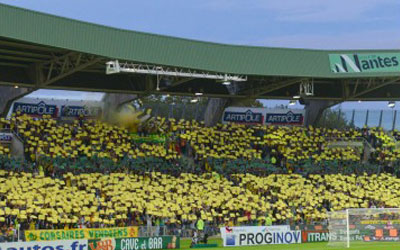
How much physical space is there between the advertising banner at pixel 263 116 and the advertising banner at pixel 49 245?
2756 cm

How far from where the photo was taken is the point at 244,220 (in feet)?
133

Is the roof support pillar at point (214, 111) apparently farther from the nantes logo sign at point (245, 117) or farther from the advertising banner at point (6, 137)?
the advertising banner at point (6, 137)

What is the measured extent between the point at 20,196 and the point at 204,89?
64.3ft

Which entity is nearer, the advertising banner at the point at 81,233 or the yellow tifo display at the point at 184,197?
the advertising banner at the point at 81,233

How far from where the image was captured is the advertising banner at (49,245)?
27856mm

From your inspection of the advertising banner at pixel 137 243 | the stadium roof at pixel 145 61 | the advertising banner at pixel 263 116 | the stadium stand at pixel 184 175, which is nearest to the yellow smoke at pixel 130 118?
the stadium stand at pixel 184 175

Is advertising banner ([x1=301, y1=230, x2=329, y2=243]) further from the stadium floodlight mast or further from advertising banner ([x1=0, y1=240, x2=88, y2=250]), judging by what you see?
advertising banner ([x1=0, y1=240, x2=88, y2=250])

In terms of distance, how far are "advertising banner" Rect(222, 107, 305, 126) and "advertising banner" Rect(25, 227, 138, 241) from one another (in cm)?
2283

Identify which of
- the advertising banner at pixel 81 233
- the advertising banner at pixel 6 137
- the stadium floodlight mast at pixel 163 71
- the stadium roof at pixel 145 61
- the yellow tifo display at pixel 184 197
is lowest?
the advertising banner at pixel 81 233

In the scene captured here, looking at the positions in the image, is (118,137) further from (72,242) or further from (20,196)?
(72,242)

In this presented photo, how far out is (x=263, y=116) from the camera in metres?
57.4

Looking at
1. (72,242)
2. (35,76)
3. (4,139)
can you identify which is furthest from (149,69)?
(72,242)

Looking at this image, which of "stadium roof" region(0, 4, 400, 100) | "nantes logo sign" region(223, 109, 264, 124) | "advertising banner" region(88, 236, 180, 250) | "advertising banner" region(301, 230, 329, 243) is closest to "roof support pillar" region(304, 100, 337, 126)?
"stadium roof" region(0, 4, 400, 100)

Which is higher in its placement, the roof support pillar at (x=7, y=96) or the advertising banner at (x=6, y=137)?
the roof support pillar at (x=7, y=96)
